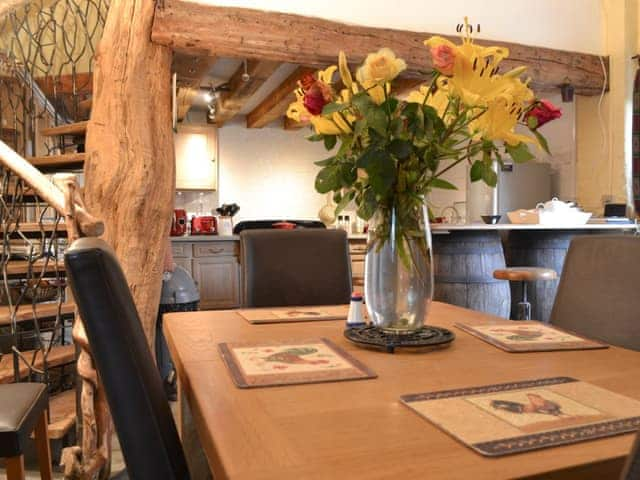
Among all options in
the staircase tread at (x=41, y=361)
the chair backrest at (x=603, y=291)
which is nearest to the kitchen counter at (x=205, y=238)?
the staircase tread at (x=41, y=361)

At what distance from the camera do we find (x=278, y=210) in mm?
7418

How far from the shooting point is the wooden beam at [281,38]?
343cm

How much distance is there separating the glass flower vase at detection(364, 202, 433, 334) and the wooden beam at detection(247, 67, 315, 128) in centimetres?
392

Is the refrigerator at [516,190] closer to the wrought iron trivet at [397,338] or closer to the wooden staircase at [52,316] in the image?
the wooden staircase at [52,316]

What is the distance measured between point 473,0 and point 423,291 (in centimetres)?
378

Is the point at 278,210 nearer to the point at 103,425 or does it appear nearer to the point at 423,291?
the point at 103,425

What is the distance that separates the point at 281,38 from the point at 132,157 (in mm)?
1346

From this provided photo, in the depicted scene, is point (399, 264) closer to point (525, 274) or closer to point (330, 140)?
point (330, 140)

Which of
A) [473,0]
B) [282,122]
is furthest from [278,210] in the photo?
[473,0]

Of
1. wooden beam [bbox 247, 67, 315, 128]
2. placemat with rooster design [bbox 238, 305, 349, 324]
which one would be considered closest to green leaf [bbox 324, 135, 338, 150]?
placemat with rooster design [bbox 238, 305, 349, 324]

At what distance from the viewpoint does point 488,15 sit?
4336 millimetres

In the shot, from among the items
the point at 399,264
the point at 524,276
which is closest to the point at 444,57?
the point at 399,264

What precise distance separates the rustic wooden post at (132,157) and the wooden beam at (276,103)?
1886 mm

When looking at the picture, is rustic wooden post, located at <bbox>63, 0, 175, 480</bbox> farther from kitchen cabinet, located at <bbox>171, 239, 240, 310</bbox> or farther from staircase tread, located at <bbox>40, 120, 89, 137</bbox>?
kitchen cabinet, located at <bbox>171, 239, 240, 310</bbox>
